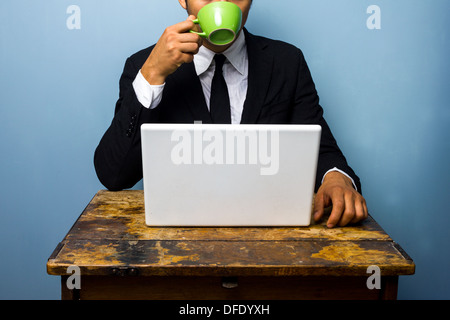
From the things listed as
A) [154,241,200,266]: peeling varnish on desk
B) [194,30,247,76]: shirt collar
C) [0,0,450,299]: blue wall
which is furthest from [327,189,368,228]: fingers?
[0,0,450,299]: blue wall

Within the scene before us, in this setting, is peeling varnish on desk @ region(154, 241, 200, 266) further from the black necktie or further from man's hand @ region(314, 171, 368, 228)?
the black necktie

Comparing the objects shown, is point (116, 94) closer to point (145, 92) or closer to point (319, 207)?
point (145, 92)

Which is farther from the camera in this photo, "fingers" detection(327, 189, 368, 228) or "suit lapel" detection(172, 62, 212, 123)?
"suit lapel" detection(172, 62, 212, 123)

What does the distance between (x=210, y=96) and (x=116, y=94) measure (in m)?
0.52

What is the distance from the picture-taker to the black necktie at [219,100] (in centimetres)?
148

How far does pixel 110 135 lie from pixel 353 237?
73cm

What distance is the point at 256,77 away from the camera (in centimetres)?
158

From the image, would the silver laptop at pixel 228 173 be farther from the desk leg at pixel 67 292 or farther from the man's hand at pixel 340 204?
the desk leg at pixel 67 292

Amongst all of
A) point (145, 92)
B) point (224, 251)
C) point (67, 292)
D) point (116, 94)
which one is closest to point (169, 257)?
point (224, 251)

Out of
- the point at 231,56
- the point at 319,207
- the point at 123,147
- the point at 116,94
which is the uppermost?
the point at 231,56

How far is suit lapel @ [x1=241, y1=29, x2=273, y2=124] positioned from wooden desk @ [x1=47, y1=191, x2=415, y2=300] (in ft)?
1.94

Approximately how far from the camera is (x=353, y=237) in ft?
3.41

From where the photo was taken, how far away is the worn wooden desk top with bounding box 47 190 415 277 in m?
0.88

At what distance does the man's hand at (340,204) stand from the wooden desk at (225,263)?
0.17ft
